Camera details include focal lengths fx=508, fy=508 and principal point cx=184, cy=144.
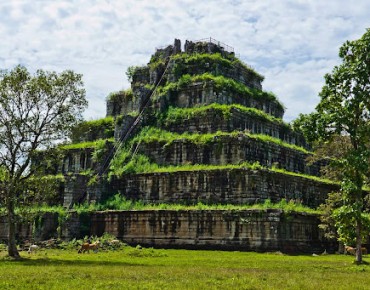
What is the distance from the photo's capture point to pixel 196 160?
4459cm

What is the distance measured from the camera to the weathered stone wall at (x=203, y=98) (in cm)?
4809

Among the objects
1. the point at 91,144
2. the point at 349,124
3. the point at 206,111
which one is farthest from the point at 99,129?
the point at 349,124

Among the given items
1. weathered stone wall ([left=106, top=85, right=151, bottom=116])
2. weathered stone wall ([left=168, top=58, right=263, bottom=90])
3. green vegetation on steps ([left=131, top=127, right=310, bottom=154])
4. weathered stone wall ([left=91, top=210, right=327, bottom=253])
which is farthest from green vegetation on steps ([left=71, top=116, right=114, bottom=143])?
weathered stone wall ([left=91, top=210, right=327, bottom=253])

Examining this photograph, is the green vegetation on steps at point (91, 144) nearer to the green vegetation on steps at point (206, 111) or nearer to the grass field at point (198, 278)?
the green vegetation on steps at point (206, 111)

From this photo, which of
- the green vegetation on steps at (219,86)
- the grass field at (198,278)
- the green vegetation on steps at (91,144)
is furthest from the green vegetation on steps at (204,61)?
the grass field at (198,278)

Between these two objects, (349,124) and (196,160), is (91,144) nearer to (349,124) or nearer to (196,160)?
(196,160)

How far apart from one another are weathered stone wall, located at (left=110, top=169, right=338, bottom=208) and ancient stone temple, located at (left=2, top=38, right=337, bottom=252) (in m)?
0.08

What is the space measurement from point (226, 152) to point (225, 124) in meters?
3.16

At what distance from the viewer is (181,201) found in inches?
1681

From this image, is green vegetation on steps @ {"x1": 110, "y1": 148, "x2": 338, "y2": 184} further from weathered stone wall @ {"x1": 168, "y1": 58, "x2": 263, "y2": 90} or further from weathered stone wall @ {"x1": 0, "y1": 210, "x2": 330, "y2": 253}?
weathered stone wall @ {"x1": 168, "y1": 58, "x2": 263, "y2": 90}

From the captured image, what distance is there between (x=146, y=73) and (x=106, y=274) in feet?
125

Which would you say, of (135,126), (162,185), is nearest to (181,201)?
(162,185)

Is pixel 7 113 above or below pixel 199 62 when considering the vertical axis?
below

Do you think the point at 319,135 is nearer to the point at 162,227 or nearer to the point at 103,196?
the point at 162,227
